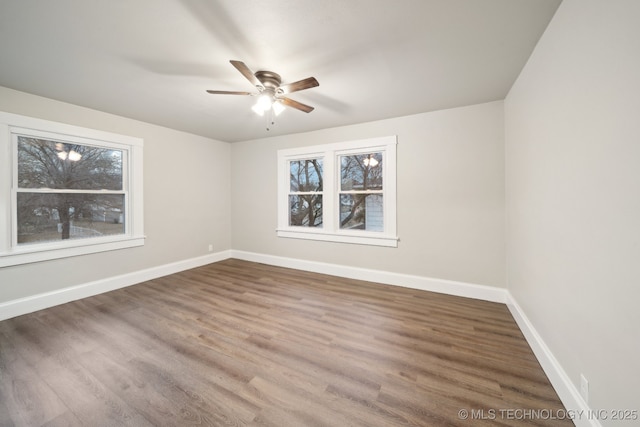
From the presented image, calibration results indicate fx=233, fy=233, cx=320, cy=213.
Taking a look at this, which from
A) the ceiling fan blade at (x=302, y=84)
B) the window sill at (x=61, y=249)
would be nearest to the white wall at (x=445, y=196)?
the ceiling fan blade at (x=302, y=84)

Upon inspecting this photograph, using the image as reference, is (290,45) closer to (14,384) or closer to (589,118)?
(589,118)

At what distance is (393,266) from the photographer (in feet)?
11.6

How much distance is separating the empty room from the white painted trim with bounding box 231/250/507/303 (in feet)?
0.11

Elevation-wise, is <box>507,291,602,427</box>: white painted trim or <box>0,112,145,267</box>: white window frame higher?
<box>0,112,145,267</box>: white window frame

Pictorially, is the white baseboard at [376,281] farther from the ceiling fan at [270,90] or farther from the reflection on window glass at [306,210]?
the ceiling fan at [270,90]

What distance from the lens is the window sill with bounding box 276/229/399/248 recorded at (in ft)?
11.7

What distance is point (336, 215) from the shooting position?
404cm

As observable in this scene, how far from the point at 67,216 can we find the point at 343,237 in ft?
12.6

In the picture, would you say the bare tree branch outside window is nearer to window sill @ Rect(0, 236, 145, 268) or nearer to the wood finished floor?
window sill @ Rect(0, 236, 145, 268)

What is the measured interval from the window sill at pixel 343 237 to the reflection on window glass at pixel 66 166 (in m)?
2.72

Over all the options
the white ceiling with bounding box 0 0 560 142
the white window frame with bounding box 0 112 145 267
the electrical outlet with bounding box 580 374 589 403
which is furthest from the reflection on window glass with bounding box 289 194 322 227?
the electrical outlet with bounding box 580 374 589 403


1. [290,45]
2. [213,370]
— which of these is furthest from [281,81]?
[213,370]

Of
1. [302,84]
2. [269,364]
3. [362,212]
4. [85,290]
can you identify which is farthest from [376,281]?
[85,290]

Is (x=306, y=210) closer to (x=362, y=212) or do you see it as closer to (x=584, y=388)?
(x=362, y=212)
